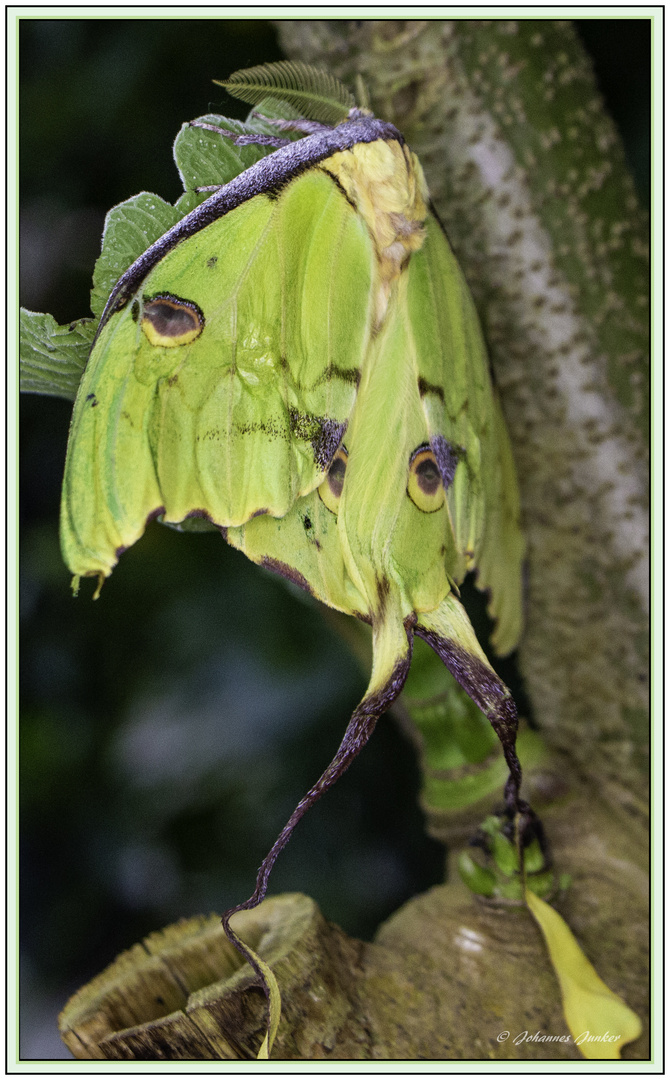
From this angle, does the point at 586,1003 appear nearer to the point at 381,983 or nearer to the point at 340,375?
the point at 381,983

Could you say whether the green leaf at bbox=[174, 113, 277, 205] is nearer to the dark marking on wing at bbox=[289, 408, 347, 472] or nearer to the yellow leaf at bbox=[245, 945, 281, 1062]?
the dark marking on wing at bbox=[289, 408, 347, 472]

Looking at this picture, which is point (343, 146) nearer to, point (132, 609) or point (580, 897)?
point (132, 609)

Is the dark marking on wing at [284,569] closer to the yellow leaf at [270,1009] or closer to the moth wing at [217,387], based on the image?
the moth wing at [217,387]

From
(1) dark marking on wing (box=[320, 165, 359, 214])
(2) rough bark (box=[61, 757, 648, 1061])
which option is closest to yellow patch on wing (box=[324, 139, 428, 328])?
(1) dark marking on wing (box=[320, 165, 359, 214])

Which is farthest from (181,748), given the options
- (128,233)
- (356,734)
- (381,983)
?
(128,233)

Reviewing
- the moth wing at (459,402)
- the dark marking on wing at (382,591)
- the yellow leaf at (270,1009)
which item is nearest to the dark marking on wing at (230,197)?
the moth wing at (459,402)
